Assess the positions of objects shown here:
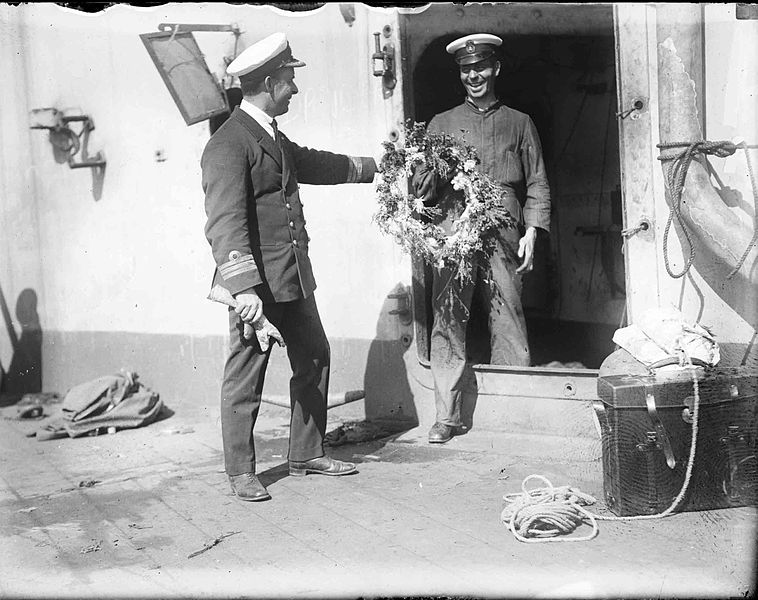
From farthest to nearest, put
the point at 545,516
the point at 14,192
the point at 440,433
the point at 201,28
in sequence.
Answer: the point at 14,192, the point at 201,28, the point at 440,433, the point at 545,516

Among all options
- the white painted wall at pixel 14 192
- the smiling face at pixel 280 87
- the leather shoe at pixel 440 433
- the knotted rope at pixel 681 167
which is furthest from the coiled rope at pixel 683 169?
the white painted wall at pixel 14 192

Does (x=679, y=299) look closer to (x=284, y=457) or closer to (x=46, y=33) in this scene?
(x=284, y=457)

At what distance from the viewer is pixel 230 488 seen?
505 centimetres

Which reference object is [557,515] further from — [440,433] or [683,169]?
[683,169]

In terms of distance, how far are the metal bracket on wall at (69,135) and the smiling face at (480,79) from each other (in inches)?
153

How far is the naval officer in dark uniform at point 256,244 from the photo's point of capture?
464 cm

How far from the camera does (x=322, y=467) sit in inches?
205

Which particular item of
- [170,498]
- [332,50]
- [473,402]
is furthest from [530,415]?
[332,50]

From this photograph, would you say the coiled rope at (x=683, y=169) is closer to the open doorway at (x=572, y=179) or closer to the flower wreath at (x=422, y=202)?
the flower wreath at (x=422, y=202)

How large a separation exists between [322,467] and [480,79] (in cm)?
280

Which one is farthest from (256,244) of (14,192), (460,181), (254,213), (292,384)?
(14,192)

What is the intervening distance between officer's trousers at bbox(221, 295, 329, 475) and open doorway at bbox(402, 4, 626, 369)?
7.72 ft

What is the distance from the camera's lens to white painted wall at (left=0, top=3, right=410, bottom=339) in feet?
21.4

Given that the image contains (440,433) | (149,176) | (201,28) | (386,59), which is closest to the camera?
(440,433)
